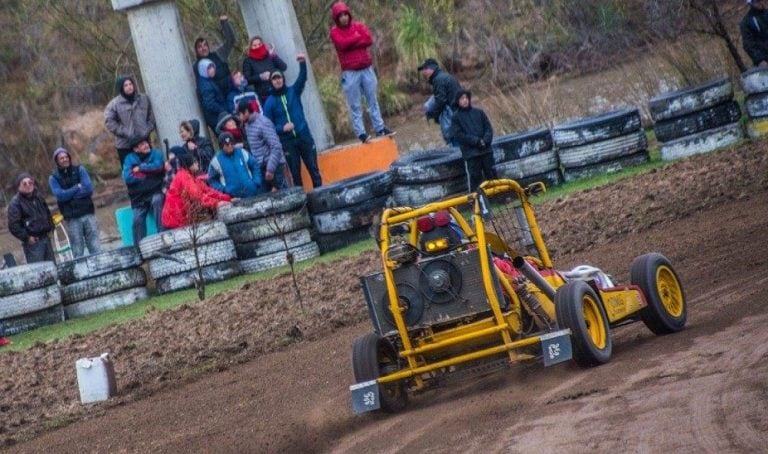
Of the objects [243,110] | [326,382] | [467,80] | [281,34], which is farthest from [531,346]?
[467,80]

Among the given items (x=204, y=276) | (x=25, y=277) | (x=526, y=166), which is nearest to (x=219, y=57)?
(x=204, y=276)

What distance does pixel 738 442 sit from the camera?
6660mm

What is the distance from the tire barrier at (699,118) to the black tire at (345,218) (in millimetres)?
3924

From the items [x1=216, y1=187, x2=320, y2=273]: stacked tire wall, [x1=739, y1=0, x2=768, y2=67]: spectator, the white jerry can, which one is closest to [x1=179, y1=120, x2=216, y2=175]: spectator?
[x1=216, y1=187, x2=320, y2=273]: stacked tire wall

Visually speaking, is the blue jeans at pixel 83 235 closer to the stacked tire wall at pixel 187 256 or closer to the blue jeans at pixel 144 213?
the blue jeans at pixel 144 213

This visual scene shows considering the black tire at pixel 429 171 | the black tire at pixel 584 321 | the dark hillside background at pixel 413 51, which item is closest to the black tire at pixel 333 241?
the black tire at pixel 429 171

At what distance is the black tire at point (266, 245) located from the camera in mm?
17891

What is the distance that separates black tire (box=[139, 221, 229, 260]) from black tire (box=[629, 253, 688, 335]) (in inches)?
318

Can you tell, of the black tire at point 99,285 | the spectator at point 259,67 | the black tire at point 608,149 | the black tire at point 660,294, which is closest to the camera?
the black tire at point 660,294

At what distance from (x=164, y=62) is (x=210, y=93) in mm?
1003

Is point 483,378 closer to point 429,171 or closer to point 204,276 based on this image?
point 204,276

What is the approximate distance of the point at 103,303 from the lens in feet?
58.2

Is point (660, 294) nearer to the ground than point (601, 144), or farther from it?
nearer to the ground

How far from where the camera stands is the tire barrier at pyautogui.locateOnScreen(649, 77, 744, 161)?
60.9 ft
